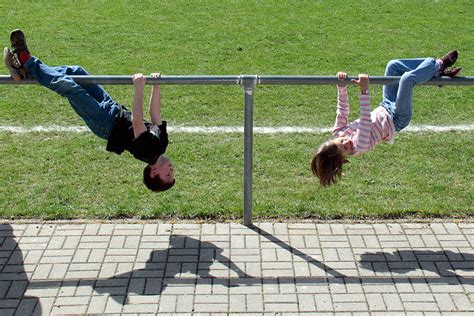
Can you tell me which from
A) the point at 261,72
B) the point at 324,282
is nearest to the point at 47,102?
the point at 261,72

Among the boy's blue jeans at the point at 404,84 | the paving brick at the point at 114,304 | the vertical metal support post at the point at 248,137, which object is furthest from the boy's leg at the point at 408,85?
the paving brick at the point at 114,304

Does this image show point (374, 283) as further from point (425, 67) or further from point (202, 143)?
point (202, 143)

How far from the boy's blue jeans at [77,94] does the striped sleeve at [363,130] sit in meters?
2.18

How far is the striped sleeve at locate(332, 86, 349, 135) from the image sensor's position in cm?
628

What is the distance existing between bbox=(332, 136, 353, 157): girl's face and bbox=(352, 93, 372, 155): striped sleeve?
4 cm

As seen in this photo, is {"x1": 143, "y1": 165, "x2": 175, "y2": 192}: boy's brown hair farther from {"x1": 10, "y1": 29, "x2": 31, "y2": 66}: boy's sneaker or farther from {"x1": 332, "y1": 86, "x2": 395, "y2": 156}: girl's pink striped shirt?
{"x1": 332, "y1": 86, "x2": 395, "y2": 156}: girl's pink striped shirt

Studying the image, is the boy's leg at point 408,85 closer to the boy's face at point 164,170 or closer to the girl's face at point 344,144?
the girl's face at point 344,144

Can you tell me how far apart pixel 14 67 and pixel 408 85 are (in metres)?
3.38

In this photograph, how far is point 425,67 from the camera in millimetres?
6207

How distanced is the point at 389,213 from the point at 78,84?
3231 millimetres

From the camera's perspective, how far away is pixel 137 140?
20.1ft

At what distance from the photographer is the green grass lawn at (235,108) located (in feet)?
24.1

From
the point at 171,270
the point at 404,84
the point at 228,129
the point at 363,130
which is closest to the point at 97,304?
the point at 171,270

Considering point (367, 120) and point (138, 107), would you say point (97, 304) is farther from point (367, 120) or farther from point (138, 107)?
point (367, 120)
